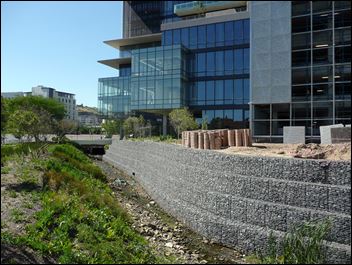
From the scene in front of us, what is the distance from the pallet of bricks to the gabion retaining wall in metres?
1.76

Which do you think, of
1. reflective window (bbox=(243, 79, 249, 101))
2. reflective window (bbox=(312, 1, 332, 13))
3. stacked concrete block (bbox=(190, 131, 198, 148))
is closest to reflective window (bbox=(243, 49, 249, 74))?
reflective window (bbox=(243, 79, 249, 101))

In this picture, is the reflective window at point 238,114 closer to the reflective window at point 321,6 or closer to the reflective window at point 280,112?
the reflective window at point 280,112

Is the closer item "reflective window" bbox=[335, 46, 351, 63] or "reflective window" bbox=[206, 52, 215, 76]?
"reflective window" bbox=[335, 46, 351, 63]

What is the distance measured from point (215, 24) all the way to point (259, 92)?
13908mm

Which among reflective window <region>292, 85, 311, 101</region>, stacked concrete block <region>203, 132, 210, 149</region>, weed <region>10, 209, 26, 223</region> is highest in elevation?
reflective window <region>292, 85, 311, 101</region>

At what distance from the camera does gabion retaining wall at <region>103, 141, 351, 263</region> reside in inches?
383

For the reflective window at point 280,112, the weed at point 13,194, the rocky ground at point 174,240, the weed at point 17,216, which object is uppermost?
the reflective window at point 280,112

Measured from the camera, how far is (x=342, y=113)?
3484 centimetres

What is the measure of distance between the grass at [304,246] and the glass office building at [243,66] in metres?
24.4

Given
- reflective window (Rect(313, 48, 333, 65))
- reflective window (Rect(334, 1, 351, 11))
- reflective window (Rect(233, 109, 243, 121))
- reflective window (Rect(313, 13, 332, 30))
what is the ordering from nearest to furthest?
reflective window (Rect(334, 1, 351, 11)) → reflective window (Rect(313, 13, 332, 30)) → reflective window (Rect(313, 48, 333, 65)) → reflective window (Rect(233, 109, 243, 121))

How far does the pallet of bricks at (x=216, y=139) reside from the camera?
1886 cm

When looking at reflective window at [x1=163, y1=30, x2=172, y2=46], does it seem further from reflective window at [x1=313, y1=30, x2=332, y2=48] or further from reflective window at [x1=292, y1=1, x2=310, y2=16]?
reflective window at [x1=313, y1=30, x2=332, y2=48]

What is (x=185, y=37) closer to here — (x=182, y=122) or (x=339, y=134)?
(x=182, y=122)

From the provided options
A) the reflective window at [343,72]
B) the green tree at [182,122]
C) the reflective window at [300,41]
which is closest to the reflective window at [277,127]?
the reflective window at [343,72]
